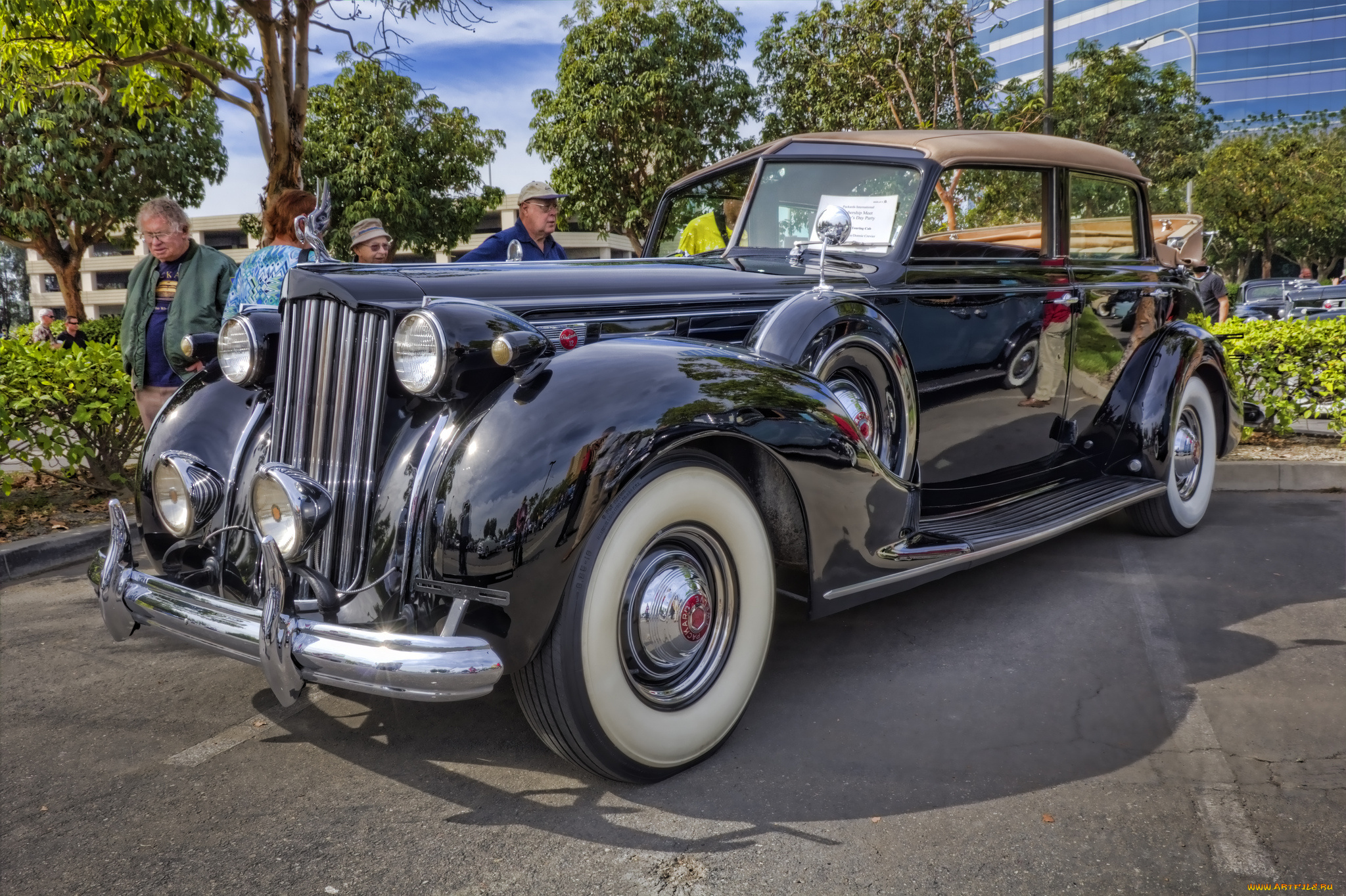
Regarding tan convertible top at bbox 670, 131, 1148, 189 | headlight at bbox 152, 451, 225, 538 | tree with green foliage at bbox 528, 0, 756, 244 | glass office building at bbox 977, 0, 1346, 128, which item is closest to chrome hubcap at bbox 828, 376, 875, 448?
tan convertible top at bbox 670, 131, 1148, 189

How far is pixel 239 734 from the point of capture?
2682mm

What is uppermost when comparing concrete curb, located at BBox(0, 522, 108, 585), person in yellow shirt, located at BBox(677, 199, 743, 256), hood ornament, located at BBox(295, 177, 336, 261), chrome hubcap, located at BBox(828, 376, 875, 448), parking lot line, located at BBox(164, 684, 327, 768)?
person in yellow shirt, located at BBox(677, 199, 743, 256)

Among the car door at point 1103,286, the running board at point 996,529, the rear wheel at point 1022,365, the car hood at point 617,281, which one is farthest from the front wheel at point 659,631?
the car door at point 1103,286

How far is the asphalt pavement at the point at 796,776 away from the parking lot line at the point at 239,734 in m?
0.01

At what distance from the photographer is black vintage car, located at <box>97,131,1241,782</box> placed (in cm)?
204

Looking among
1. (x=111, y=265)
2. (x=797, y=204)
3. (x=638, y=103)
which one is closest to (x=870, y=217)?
(x=797, y=204)

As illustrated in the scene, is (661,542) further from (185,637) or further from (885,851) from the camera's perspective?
(185,637)

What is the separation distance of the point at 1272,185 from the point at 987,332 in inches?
1464

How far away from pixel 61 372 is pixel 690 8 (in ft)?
48.2

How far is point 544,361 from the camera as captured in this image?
2.25 meters

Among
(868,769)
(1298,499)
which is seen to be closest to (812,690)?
(868,769)

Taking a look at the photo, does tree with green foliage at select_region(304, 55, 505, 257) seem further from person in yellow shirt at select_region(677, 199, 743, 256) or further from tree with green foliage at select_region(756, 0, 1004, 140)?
person in yellow shirt at select_region(677, 199, 743, 256)

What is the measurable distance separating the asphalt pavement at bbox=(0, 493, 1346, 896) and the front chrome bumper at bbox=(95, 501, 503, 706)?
0.41 m

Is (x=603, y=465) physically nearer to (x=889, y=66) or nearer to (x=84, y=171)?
(x=889, y=66)
